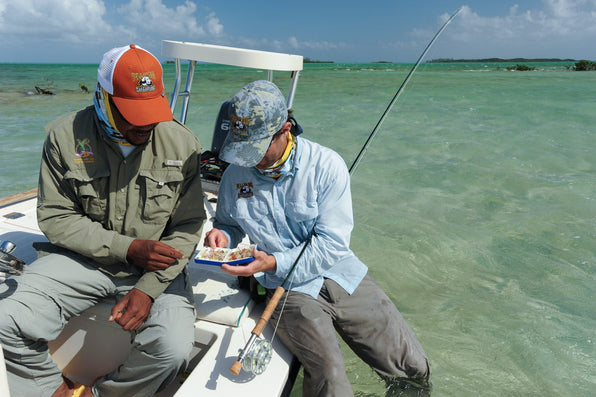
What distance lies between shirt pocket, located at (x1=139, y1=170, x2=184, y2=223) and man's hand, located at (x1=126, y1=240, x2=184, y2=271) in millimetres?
137

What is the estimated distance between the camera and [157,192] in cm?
172

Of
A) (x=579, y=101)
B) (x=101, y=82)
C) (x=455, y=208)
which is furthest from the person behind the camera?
(x=579, y=101)

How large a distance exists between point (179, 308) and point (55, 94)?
17.6 m

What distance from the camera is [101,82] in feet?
5.05

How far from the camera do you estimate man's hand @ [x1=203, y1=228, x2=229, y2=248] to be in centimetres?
170

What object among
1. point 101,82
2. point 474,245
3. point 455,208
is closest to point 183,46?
point 101,82

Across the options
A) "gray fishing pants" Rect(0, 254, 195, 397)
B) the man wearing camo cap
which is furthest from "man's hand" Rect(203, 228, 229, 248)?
"gray fishing pants" Rect(0, 254, 195, 397)

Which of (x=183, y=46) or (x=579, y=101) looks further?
(x=579, y=101)

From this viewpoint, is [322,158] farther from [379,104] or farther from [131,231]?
[379,104]

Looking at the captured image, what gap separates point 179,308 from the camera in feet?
5.34

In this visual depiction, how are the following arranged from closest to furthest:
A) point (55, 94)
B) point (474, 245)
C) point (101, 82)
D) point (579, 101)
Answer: point (101, 82) < point (474, 245) < point (579, 101) < point (55, 94)

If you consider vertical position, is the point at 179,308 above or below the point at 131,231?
below

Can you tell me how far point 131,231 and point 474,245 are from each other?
3211 millimetres

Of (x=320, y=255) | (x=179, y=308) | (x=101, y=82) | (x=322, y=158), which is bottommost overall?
(x=179, y=308)
